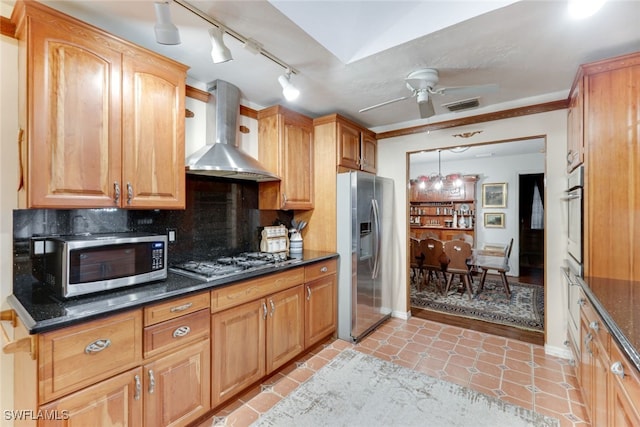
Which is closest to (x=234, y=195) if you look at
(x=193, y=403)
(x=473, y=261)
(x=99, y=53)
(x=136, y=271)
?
(x=136, y=271)

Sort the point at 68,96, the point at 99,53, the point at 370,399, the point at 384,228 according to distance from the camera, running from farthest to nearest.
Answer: the point at 384,228 → the point at 370,399 → the point at 99,53 → the point at 68,96

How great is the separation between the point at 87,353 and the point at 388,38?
2.42 meters

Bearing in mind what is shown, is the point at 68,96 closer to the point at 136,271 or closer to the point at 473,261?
the point at 136,271

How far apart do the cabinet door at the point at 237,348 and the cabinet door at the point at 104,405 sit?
457 mm

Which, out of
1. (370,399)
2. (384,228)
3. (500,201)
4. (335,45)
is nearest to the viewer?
(335,45)

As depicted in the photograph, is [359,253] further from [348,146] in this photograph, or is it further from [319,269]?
[348,146]

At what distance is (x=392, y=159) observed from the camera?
11.9 feet

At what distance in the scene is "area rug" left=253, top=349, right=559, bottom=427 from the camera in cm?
183

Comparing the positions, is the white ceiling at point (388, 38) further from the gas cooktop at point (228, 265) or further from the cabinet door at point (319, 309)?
the cabinet door at point (319, 309)

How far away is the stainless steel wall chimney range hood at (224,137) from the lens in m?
2.20

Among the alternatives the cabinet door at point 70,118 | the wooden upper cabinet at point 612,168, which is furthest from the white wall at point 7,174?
the wooden upper cabinet at point 612,168

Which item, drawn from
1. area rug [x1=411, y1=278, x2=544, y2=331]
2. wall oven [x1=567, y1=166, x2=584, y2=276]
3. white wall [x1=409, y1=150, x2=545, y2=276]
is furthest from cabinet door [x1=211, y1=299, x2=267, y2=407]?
white wall [x1=409, y1=150, x2=545, y2=276]

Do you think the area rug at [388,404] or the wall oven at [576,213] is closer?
the area rug at [388,404]

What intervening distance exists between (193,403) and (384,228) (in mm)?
2498
